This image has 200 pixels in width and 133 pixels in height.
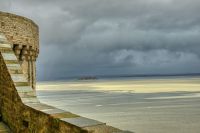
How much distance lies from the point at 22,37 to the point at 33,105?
6.43 meters

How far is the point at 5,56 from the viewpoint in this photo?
Result: 23.8 ft

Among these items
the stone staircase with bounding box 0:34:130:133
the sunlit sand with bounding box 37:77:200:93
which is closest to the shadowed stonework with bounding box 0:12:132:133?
the stone staircase with bounding box 0:34:130:133

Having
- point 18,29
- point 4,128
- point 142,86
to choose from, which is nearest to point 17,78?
point 4,128

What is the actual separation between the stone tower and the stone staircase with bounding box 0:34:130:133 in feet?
9.34

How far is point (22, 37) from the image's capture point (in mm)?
11883

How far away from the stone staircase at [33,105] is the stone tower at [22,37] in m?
2.85

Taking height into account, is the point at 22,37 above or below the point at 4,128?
above

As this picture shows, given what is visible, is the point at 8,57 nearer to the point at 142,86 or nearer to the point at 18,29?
the point at 18,29

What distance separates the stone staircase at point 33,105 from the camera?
14.6 feet

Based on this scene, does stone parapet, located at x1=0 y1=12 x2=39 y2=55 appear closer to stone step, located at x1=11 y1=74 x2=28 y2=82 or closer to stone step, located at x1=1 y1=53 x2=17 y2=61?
stone step, located at x1=1 y1=53 x2=17 y2=61

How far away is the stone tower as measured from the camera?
11.1m

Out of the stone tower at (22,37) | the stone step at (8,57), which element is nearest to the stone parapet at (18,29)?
the stone tower at (22,37)

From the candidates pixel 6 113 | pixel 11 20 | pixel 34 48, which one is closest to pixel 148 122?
pixel 34 48

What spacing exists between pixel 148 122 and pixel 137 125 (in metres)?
1.56
